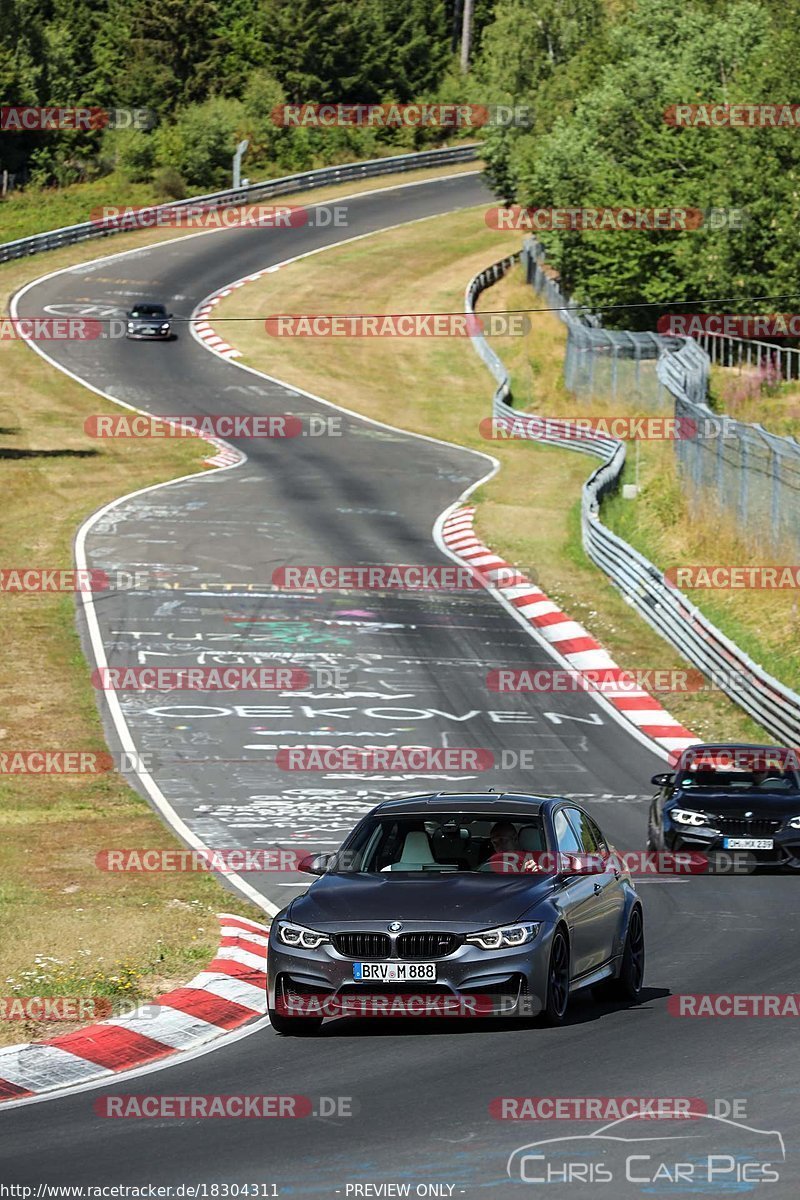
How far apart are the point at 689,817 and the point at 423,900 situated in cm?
1002

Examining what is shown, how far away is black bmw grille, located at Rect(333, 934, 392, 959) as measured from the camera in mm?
11555

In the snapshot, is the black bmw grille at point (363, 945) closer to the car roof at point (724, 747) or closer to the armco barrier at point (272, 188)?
the car roof at point (724, 747)

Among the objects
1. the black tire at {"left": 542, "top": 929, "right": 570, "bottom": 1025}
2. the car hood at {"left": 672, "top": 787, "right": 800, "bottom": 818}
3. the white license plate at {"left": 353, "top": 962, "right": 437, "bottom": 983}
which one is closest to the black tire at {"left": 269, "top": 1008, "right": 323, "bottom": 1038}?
the white license plate at {"left": 353, "top": 962, "right": 437, "bottom": 983}

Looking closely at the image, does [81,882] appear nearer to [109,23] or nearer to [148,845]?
[148,845]

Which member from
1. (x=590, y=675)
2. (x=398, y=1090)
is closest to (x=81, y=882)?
(x=398, y=1090)

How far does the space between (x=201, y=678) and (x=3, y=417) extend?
28694 millimetres

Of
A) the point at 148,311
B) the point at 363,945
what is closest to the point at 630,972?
the point at 363,945

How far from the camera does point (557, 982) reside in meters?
11.9

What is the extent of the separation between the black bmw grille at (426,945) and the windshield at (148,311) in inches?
2374

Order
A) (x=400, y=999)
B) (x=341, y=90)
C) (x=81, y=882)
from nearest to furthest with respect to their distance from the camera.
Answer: (x=400, y=999) < (x=81, y=882) < (x=341, y=90)

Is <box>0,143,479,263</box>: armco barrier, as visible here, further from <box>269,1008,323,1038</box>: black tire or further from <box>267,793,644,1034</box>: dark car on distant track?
<box>269,1008,323,1038</box>: black tire

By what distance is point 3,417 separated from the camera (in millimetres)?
58344

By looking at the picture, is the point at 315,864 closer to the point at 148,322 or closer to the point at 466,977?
the point at 466,977

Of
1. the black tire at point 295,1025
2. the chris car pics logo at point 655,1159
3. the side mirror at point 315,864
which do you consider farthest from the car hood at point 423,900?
the chris car pics logo at point 655,1159
